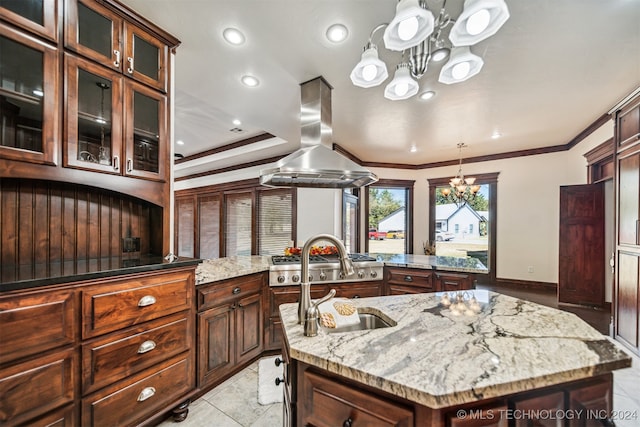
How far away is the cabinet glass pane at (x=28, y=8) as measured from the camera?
3.84 ft

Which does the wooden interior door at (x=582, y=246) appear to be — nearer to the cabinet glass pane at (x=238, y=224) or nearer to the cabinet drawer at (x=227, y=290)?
the cabinet drawer at (x=227, y=290)

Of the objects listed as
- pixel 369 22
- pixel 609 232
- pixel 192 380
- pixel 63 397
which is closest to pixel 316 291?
pixel 192 380

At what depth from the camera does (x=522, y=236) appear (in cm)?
498

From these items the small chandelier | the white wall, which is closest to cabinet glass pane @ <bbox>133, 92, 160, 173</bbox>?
the small chandelier

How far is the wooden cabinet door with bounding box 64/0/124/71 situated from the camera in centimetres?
135

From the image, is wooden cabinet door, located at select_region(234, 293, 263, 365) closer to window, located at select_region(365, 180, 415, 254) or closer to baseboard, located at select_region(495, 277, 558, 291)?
window, located at select_region(365, 180, 415, 254)

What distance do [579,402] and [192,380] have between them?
6.79 ft

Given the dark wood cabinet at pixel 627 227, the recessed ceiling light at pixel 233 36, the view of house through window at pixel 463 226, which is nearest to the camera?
the recessed ceiling light at pixel 233 36

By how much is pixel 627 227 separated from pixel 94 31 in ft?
15.9

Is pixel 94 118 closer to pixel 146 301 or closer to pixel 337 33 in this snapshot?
pixel 146 301

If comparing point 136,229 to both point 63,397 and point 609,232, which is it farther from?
point 609,232

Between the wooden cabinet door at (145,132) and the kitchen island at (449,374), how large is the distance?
4.86ft

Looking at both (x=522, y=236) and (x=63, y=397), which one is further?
(x=522, y=236)

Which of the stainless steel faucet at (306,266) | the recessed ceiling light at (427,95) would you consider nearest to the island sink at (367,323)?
the stainless steel faucet at (306,266)
